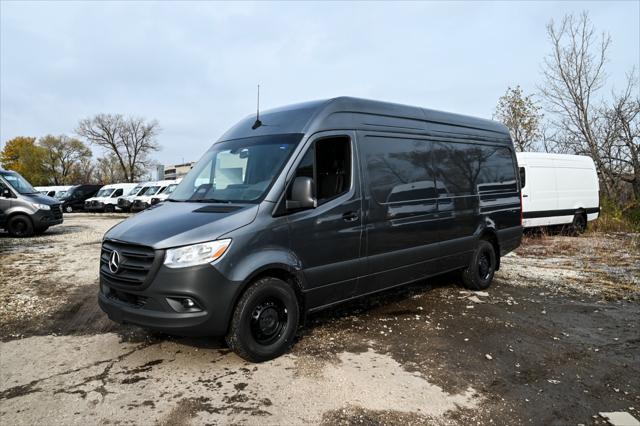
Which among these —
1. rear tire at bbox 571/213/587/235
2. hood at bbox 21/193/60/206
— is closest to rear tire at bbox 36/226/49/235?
hood at bbox 21/193/60/206

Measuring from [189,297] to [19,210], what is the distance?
1273 centimetres

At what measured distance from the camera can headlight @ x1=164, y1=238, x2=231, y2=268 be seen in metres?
3.61

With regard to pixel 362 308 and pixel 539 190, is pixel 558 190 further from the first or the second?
pixel 362 308

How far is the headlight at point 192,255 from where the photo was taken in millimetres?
3605

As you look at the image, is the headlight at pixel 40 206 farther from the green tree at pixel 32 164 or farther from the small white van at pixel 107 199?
the green tree at pixel 32 164

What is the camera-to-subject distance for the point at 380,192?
16.2 feet

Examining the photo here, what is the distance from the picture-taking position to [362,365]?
396 centimetres

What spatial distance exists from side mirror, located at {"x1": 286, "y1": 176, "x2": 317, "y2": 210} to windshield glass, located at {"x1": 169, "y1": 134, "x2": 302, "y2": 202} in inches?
10.0

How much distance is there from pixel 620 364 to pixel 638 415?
1.02 metres

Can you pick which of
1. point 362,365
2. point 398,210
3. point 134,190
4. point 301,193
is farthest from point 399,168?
point 134,190

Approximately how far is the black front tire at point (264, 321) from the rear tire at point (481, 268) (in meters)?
3.39

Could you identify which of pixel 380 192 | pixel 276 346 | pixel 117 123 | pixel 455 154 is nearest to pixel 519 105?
pixel 455 154

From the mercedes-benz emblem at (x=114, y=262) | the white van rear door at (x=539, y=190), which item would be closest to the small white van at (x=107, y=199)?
the white van rear door at (x=539, y=190)

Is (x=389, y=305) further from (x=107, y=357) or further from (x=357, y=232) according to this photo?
(x=107, y=357)
